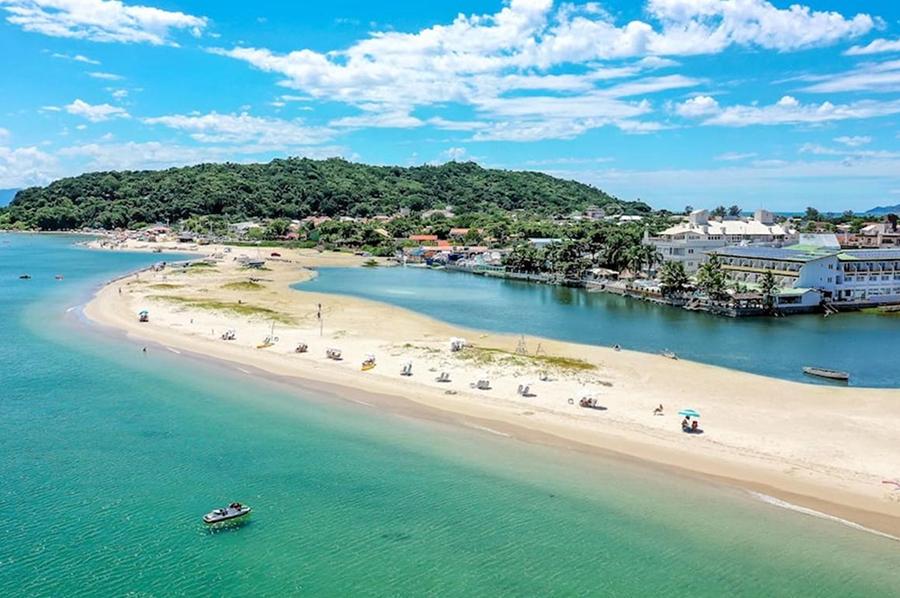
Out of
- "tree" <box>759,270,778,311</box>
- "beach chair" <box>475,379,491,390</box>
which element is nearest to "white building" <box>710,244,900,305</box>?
"tree" <box>759,270,778,311</box>

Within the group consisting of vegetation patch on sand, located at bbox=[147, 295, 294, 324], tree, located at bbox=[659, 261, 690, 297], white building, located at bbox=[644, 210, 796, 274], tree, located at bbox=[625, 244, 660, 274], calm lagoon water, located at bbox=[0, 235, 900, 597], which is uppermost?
white building, located at bbox=[644, 210, 796, 274]

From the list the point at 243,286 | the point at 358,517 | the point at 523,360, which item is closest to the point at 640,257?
the point at 243,286

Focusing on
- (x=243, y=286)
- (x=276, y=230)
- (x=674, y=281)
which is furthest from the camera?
(x=276, y=230)

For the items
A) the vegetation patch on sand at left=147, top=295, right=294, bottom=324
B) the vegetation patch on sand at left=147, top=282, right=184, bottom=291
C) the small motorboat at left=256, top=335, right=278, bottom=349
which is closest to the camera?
the small motorboat at left=256, top=335, right=278, bottom=349

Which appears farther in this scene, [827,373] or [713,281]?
[713,281]

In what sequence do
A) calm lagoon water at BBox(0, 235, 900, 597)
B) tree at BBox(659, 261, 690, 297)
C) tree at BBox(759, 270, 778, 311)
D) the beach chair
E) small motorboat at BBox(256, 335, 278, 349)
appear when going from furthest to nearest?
tree at BBox(659, 261, 690, 297) < tree at BBox(759, 270, 778, 311) < small motorboat at BBox(256, 335, 278, 349) < the beach chair < calm lagoon water at BBox(0, 235, 900, 597)

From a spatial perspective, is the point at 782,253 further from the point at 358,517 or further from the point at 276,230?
the point at 276,230

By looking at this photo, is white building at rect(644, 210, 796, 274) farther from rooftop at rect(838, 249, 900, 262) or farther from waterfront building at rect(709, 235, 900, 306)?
rooftop at rect(838, 249, 900, 262)

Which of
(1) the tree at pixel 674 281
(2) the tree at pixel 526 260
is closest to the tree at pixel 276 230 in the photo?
(2) the tree at pixel 526 260
